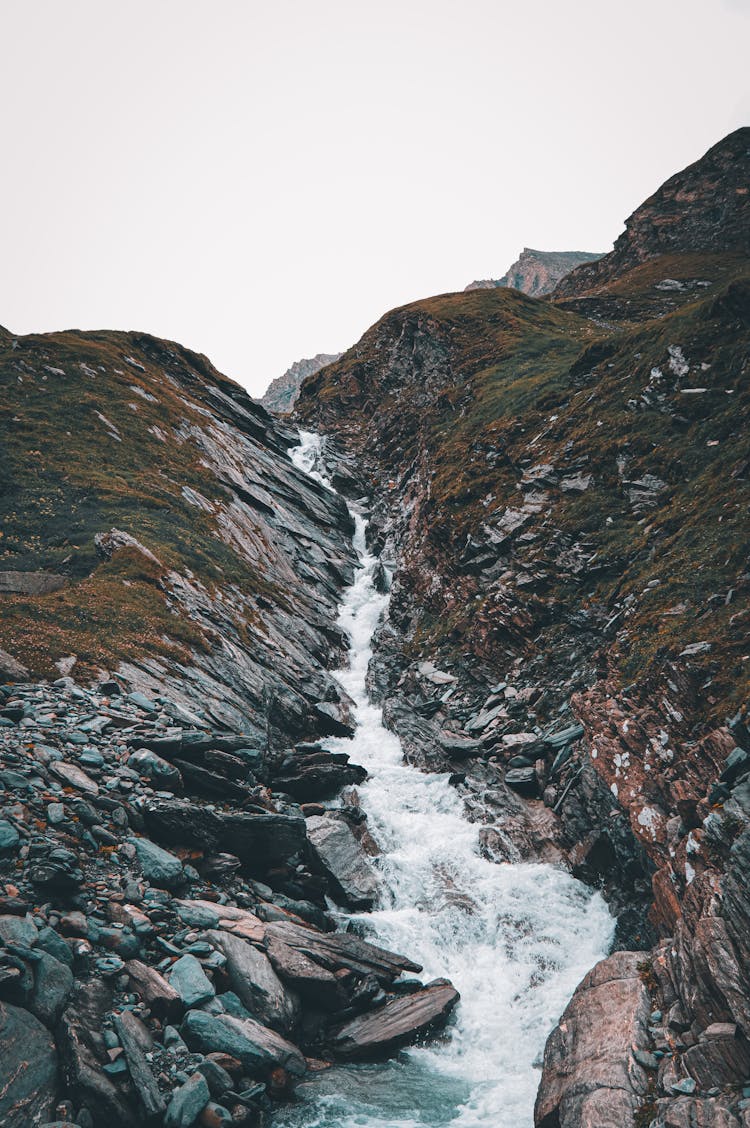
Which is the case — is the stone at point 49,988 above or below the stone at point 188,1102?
above

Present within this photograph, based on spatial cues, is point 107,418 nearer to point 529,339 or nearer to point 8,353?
point 8,353

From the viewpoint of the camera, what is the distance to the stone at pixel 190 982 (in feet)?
37.6

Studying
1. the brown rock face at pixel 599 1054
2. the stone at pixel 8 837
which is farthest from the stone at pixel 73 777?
the brown rock face at pixel 599 1054

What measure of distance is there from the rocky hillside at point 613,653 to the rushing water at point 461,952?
140cm

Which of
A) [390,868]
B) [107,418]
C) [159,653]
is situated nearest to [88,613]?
[159,653]

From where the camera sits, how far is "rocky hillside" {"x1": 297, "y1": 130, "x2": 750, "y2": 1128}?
11805 mm

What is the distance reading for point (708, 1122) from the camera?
9.27 metres

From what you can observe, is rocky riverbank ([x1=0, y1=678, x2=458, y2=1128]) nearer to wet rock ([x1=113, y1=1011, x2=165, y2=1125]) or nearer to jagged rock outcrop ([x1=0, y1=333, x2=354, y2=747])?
wet rock ([x1=113, y1=1011, x2=165, y2=1125])

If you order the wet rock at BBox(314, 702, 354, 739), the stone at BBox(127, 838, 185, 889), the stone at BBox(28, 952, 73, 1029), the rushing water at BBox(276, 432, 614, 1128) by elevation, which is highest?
the stone at BBox(28, 952, 73, 1029)

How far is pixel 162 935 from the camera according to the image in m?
12.4

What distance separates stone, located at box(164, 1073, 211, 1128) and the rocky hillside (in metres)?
7.33

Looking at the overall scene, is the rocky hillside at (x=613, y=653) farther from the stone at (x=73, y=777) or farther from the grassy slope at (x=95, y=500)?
the grassy slope at (x=95, y=500)

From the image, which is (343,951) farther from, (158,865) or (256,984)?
(158,865)

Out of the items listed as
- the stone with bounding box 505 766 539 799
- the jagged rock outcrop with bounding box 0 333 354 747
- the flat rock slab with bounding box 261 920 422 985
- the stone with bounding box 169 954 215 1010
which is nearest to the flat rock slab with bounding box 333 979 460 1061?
the flat rock slab with bounding box 261 920 422 985
